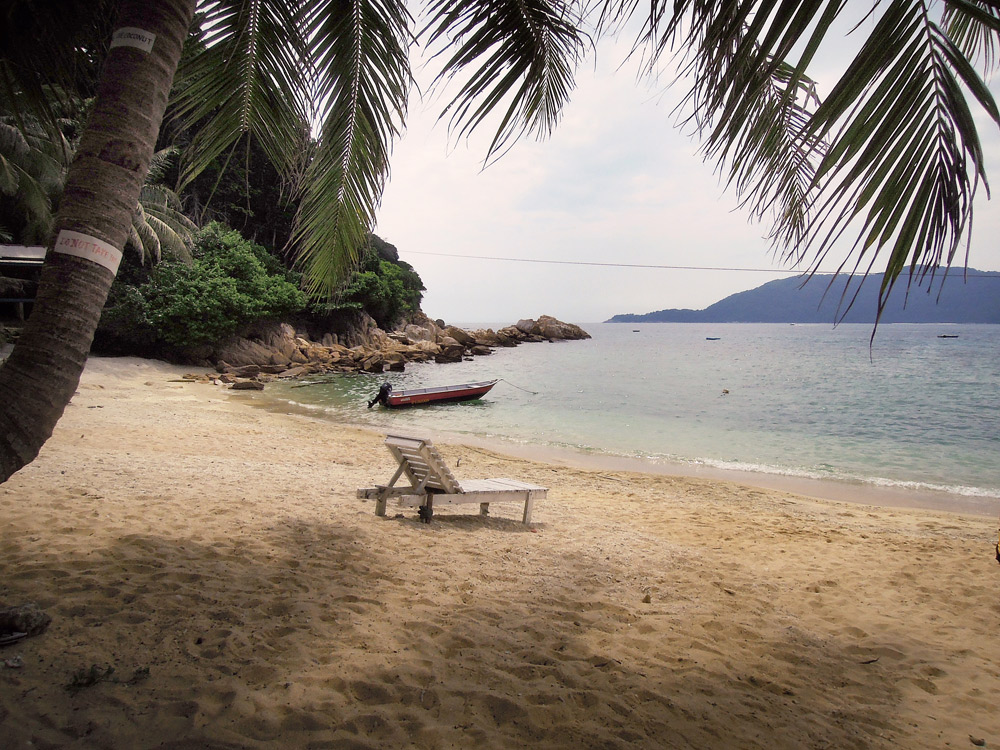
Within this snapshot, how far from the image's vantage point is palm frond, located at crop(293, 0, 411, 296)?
13.4 feet

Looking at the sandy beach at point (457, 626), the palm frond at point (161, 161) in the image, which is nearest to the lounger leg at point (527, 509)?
the sandy beach at point (457, 626)

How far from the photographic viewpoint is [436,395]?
63.7ft

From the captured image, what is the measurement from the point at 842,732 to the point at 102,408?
13.4 meters

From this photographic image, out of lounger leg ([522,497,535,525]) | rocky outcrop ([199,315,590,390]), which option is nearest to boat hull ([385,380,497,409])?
rocky outcrop ([199,315,590,390])

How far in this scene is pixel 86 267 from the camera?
2217 millimetres

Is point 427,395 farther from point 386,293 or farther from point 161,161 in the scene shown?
point 386,293

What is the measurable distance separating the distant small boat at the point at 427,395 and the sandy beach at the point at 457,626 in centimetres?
1161

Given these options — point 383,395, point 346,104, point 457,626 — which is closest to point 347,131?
point 346,104

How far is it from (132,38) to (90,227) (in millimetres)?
831

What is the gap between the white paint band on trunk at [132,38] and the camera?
2.34 m

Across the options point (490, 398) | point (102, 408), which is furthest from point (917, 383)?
point (102, 408)

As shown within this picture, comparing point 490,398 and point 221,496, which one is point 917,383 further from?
point 221,496

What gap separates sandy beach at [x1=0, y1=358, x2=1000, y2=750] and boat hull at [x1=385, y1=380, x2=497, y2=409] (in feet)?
38.4

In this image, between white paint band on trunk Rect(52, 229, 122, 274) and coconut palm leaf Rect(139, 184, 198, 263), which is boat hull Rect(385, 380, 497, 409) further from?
white paint band on trunk Rect(52, 229, 122, 274)
